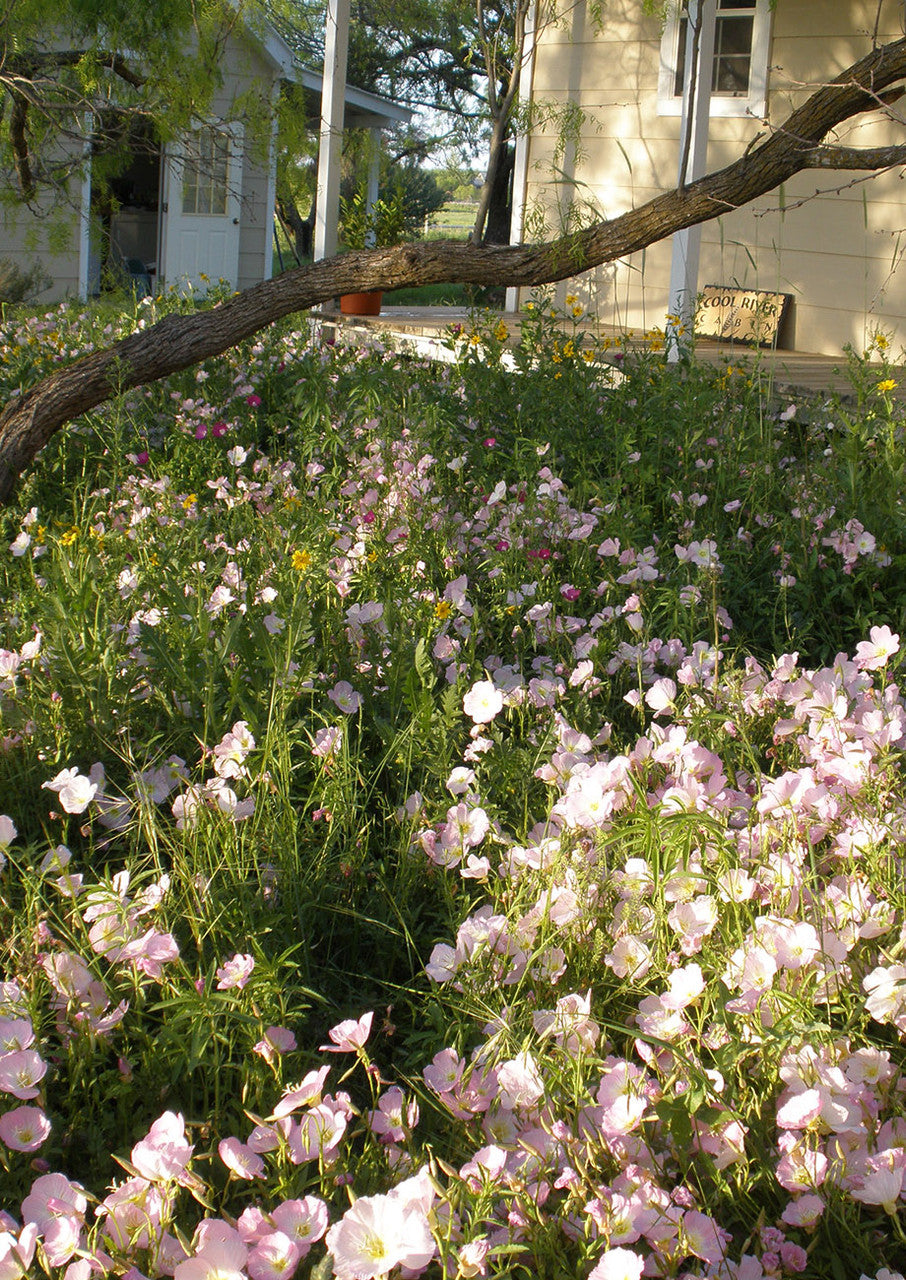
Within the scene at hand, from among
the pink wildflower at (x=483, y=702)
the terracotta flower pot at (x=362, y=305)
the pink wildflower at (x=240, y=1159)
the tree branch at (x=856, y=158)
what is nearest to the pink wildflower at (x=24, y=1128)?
the pink wildflower at (x=240, y=1159)

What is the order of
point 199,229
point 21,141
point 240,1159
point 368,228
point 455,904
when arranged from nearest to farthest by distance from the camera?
point 240,1159, point 455,904, point 21,141, point 368,228, point 199,229

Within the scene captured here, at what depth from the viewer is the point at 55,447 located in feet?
16.9

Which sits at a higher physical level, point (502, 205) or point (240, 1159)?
point (502, 205)

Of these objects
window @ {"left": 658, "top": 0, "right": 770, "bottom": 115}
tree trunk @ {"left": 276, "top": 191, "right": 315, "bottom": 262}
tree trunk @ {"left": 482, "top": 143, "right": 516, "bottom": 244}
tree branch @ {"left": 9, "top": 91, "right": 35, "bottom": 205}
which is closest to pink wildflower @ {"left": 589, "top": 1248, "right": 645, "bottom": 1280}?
tree branch @ {"left": 9, "top": 91, "right": 35, "bottom": 205}

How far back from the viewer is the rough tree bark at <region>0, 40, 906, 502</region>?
4.11m

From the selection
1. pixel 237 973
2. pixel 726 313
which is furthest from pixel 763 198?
pixel 237 973

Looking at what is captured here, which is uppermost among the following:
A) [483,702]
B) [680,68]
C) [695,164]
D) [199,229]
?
[680,68]

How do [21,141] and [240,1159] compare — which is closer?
[240,1159]

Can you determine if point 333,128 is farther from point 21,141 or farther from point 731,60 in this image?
point 731,60

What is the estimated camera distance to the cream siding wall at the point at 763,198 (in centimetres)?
786

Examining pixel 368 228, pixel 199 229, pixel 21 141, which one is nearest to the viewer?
pixel 21 141

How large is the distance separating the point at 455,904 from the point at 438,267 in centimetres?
312

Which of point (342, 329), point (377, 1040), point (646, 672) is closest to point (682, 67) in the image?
point (342, 329)

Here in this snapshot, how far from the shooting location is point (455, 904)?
1.98m
